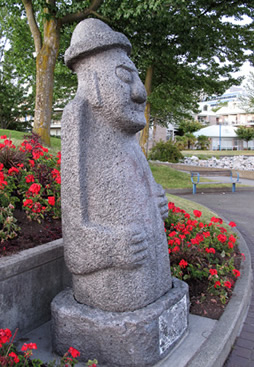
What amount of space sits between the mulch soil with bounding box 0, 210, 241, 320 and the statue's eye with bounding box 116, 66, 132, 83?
5.52 ft

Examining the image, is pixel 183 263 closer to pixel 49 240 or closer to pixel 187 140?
pixel 49 240

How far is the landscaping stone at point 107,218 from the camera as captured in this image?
228cm

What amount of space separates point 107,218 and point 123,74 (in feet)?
3.49

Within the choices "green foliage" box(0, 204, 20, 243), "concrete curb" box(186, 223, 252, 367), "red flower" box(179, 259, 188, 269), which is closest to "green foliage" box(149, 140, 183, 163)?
"concrete curb" box(186, 223, 252, 367)

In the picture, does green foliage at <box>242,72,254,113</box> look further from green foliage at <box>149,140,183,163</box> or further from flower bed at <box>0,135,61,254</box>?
flower bed at <box>0,135,61,254</box>

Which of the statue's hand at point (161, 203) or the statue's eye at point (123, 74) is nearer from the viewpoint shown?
the statue's eye at point (123, 74)

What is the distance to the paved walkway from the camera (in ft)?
9.52

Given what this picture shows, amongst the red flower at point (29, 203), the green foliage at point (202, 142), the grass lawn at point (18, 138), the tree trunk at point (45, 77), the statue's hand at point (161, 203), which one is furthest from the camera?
the green foliage at point (202, 142)

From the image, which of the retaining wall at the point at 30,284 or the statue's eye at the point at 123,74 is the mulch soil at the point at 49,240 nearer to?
the retaining wall at the point at 30,284

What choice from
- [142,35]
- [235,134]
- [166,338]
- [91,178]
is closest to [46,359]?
[166,338]

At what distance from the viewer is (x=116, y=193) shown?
237cm

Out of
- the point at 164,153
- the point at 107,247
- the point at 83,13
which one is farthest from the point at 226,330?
the point at 164,153

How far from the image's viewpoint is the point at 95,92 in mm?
2383

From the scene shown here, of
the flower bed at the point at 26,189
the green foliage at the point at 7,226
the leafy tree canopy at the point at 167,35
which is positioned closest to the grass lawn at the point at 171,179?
the leafy tree canopy at the point at 167,35
